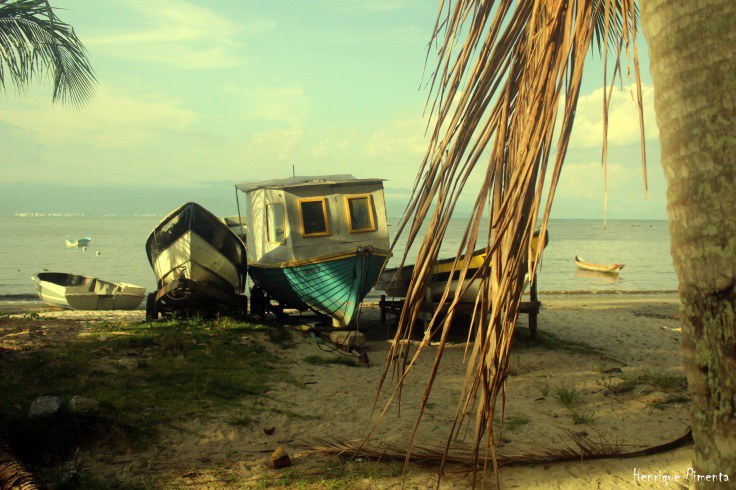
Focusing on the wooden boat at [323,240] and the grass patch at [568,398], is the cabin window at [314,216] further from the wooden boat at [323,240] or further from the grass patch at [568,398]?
the grass patch at [568,398]

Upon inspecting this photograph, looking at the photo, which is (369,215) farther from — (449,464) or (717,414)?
(717,414)

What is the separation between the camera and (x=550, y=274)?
35.9 m

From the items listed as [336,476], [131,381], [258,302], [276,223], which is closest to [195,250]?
[276,223]

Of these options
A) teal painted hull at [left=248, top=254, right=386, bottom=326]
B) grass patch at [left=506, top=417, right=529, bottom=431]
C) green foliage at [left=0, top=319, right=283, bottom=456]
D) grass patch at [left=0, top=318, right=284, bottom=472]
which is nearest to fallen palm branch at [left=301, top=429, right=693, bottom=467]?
grass patch at [left=506, top=417, right=529, bottom=431]

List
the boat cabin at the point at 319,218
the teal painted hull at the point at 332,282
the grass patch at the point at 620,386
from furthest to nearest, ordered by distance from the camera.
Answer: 1. the boat cabin at the point at 319,218
2. the teal painted hull at the point at 332,282
3. the grass patch at the point at 620,386

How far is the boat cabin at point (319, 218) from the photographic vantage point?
12.6 metres

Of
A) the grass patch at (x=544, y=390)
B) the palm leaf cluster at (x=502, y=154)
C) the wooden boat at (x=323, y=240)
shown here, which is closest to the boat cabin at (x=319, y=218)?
the wooden boat at (x=323, y=240)

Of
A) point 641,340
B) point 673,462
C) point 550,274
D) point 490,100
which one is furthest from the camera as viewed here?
point 550,274

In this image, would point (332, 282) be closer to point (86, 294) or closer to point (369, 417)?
point (369, 417)

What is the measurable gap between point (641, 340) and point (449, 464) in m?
8.43

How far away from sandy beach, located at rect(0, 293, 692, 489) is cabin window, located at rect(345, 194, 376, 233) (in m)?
2.60

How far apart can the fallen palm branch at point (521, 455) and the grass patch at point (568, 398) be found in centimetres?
143

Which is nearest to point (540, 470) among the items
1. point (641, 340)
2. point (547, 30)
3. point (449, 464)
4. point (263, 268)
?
point (449, 464)

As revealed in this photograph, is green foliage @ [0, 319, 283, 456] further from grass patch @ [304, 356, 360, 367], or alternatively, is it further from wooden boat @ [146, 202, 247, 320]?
wooden boat @ [146, 202, 247, 320]
